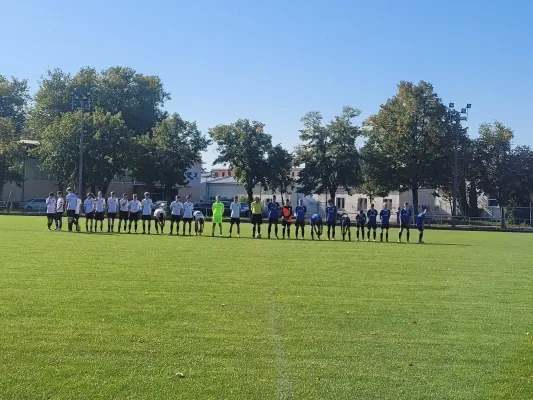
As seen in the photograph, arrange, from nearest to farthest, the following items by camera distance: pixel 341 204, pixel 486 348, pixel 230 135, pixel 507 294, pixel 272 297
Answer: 1. pixel 486 348
2. pixel 272 297
3. pixel 507 294
4. pixel 230 135
5. pixel 341 204

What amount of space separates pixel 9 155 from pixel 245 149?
2380cm

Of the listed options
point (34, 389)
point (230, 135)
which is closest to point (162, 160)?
point (230, 135)

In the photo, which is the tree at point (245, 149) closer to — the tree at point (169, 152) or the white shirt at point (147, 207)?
the tree at point (169, 152)

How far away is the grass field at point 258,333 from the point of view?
18.7ft

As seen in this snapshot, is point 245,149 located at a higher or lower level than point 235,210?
higher

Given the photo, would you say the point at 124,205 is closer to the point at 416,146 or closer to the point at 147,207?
the point at 147,207

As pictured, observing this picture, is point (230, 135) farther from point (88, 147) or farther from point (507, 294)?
point (507, 294)

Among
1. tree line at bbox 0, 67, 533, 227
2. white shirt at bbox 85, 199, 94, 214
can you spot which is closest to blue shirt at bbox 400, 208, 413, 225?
white shirt at bbox 85, 199, 94, 214

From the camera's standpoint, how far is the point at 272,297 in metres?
10.1

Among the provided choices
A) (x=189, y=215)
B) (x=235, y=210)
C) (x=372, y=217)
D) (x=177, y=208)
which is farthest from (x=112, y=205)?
(x=372, y=217)

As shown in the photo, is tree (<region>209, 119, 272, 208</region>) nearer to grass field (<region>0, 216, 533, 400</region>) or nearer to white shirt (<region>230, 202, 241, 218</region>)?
white shirt (<region>230, 202, 241, 218</region>)

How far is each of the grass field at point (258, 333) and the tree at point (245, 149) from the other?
48.0m

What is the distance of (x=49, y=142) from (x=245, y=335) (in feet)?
183

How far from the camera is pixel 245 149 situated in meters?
61.8
